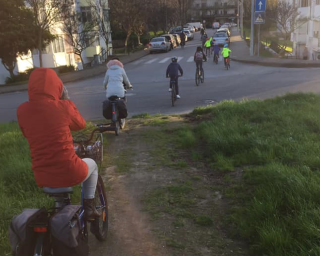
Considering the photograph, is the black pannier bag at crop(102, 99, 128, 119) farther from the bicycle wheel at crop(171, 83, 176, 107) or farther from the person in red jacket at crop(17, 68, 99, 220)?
the person in red jacket at crop(17, 68, 99, 220)

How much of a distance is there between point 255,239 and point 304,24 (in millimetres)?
38994

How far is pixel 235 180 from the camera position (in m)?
4.70

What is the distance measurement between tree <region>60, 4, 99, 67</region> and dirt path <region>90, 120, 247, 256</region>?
22.2 metres

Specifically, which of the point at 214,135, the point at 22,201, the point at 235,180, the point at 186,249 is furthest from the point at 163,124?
the point at 186,249

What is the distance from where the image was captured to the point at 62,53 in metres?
29.8

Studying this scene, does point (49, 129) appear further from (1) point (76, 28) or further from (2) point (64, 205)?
(1) point (76, 28)

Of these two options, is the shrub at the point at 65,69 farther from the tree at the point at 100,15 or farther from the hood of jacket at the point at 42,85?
the hood of jacket at the point at 42,85

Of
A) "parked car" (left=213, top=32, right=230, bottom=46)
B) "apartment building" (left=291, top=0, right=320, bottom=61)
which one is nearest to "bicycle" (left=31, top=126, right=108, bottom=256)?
"apartment building" (left=291, top=0, right=320, bottom=61)

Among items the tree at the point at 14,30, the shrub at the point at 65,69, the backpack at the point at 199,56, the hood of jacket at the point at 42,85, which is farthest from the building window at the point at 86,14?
the hood of jacket at the point at 42,85

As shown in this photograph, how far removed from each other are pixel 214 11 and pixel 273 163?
362ft

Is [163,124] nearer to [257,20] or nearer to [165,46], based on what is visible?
[257,20]

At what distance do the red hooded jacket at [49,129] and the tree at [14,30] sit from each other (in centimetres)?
2026

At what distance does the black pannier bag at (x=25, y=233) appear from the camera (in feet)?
7.72

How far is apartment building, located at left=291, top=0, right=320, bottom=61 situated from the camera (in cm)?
3170
